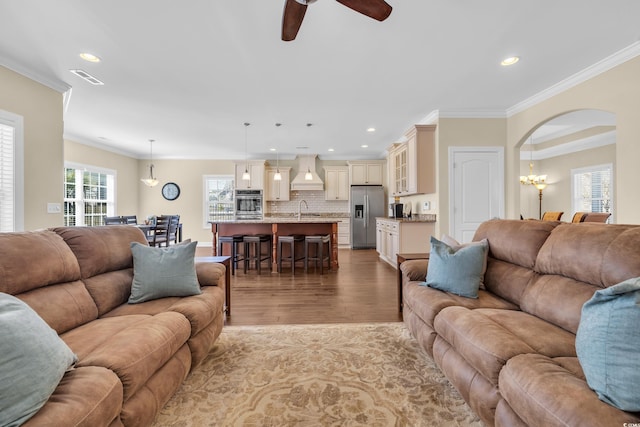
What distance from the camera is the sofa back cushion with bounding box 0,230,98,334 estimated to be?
1.44 metres

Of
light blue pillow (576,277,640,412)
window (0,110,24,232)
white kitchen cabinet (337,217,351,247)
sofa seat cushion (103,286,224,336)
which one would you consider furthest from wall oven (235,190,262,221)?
light blue pillow (576,277,640,412)

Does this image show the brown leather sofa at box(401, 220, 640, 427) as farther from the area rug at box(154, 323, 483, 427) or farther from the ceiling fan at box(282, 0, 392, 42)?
the ceiling fan at box(282, 0, 392, 42)

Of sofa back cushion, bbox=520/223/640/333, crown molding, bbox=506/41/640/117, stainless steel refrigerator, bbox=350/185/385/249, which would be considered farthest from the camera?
stainless steel refrigerator, bbox=350/185/385/249

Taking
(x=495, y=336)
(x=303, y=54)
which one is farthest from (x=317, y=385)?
(x=303, y=54)

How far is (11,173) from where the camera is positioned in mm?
3172

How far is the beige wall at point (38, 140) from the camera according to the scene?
3193 mm

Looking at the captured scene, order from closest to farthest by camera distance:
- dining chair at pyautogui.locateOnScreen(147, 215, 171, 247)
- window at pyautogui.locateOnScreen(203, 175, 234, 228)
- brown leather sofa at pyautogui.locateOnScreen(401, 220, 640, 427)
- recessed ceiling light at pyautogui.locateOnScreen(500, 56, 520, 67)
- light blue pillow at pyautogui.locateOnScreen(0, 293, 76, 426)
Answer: light blue pillow at pyautogui.locateOnScreen(0, 293, 76, 426) < brown leather sofa at pyautogui.locateOnScreen(401, 220, 640, 427) < recessed ceiling light at pyautogui.locateOnScreen(500, 56, 520, 67) < dining chair at pyautogui.locateOnScreen(147, 215, 171, 247) < window at pyautogui.locateOnScreen(203, 175, 234, 228)

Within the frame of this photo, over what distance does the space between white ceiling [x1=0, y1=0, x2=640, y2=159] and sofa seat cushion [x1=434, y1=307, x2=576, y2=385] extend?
2.35 m

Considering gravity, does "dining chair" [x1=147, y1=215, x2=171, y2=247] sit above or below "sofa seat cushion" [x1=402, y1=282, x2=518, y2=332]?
above

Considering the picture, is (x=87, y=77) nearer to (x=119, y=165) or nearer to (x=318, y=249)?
(x=318, y=249)

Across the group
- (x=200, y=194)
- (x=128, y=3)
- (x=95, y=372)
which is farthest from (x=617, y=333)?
(x=200, y=194)

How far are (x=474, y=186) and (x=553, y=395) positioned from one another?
13.9 feet

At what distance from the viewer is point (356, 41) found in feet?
8.87

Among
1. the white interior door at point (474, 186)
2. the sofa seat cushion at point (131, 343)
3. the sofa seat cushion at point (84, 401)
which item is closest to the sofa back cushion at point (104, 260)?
the sofa seat cushion at point (131, 343)
